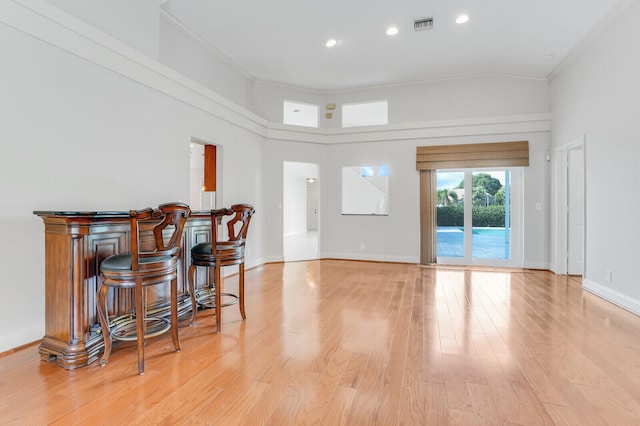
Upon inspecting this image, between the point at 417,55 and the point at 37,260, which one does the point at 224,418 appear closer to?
the point at 37,260

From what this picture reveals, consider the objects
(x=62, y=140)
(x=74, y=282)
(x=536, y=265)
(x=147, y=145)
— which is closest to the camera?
(x=74, y=282)

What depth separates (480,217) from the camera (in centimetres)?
598

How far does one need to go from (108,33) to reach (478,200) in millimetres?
6137

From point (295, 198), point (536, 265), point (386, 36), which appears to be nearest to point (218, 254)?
point (386, 36)

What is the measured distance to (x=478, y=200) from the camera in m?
6.01

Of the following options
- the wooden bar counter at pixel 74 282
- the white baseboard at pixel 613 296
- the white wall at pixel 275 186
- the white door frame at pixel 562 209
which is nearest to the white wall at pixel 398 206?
the white door frame at pixel 562 209

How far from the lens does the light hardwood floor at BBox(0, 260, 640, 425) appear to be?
5.36ft

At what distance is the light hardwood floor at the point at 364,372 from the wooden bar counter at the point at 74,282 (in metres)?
0.14

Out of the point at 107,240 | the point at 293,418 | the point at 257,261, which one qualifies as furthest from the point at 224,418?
the point at 257,261

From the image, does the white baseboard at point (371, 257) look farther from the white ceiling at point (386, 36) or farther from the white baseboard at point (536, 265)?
the white ceiling at point (386, 36)

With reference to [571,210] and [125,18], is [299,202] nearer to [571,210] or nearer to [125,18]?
[571,210]

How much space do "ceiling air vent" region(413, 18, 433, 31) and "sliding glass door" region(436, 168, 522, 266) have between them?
2752 mm

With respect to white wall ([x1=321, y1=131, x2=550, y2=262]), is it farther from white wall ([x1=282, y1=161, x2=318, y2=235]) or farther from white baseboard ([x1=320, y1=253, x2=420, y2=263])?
white wall ([x1=282, y1=161, x2=318, y2=235])

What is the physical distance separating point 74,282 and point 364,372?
2077 mm
